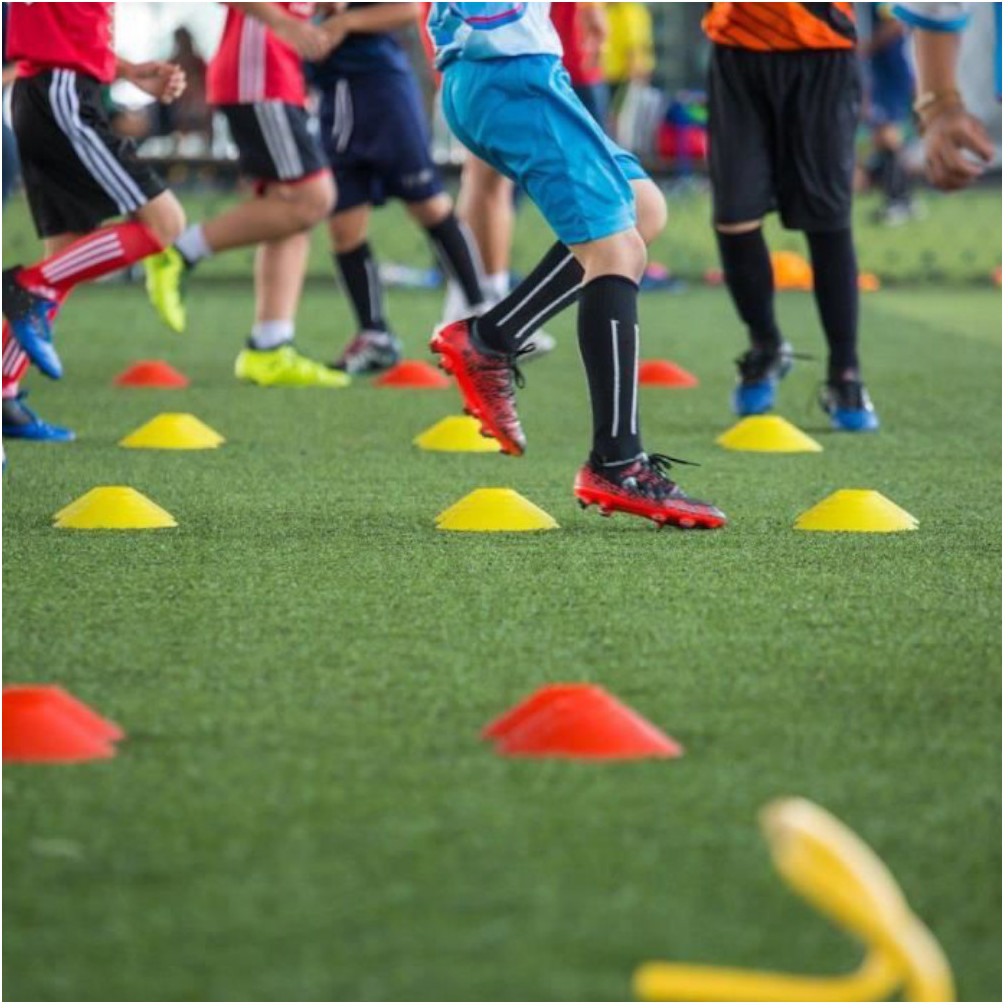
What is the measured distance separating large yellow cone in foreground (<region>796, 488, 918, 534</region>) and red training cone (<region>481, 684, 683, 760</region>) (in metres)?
1.97

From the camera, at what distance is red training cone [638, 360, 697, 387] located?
8.21m

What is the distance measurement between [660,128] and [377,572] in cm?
1927

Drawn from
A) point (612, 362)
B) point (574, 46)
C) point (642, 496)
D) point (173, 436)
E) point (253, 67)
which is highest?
point (253, 67)

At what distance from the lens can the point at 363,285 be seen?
8641 millimetres

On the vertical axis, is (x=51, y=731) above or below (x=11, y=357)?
above

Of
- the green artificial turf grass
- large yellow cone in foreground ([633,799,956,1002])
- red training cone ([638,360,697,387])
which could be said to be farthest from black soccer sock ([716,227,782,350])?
large yellow cone in foreground ([633,799,956,1002])

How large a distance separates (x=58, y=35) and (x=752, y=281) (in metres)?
2.12

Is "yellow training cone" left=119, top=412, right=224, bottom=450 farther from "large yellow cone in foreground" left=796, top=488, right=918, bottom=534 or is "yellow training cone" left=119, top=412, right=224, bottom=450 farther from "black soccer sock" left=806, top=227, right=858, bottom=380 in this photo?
"large yellow cone in foreground" left=796, top=488, right=918, bottom=534

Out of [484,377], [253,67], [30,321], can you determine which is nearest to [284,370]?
[253,67]

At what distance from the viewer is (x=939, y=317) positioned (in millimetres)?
11391

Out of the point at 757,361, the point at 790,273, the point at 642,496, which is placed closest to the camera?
the point at 642,496

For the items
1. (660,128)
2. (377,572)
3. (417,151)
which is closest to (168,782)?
(377,572)

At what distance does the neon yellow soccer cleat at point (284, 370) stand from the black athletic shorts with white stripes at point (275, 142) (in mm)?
624

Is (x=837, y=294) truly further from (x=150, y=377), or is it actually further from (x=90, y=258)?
(x=150, y=377)
